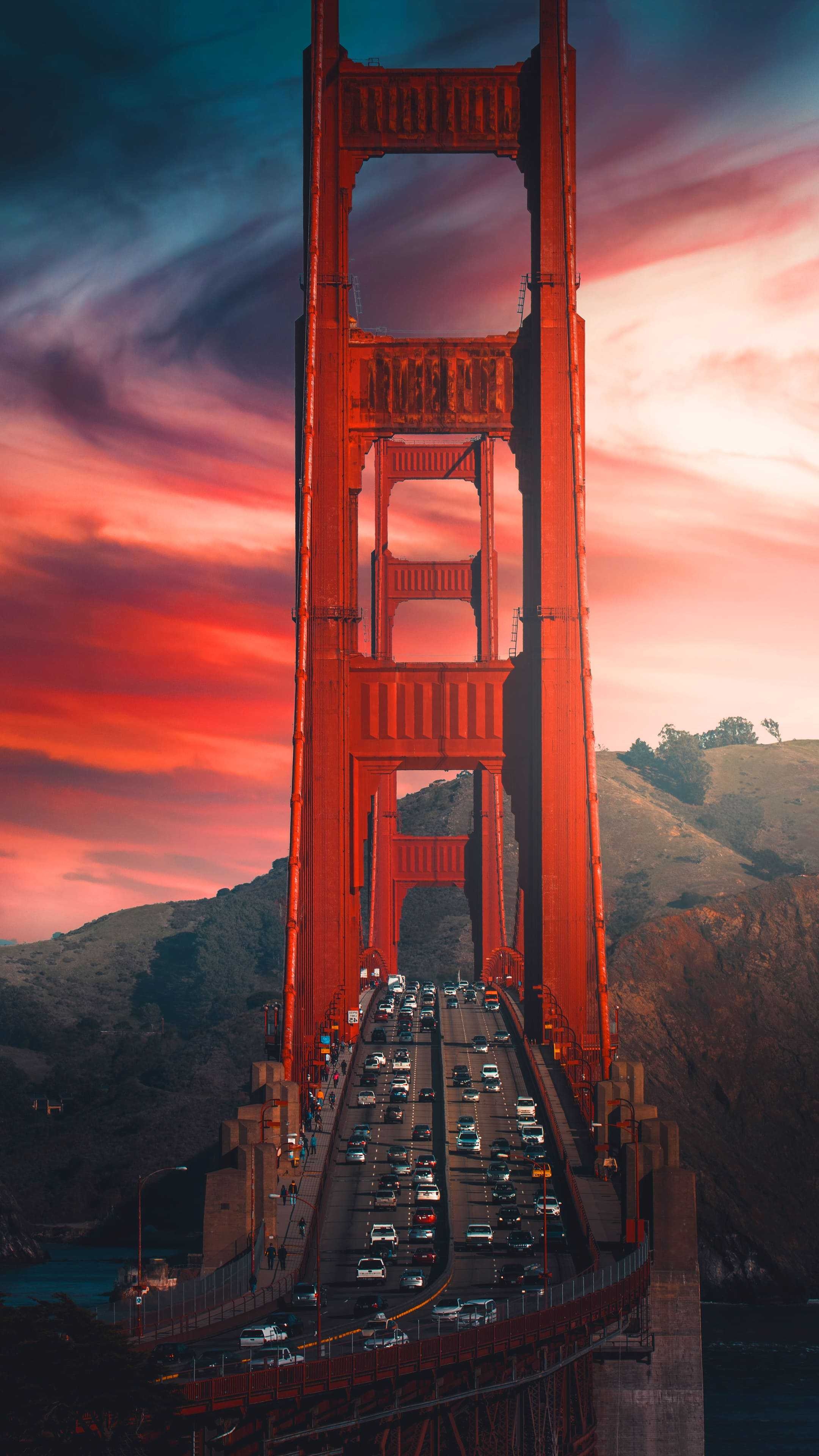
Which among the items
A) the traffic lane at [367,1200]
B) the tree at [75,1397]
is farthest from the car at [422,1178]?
the tree at [75,1397]

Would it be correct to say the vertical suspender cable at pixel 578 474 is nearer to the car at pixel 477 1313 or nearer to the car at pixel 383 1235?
the car at pixel 383 1235

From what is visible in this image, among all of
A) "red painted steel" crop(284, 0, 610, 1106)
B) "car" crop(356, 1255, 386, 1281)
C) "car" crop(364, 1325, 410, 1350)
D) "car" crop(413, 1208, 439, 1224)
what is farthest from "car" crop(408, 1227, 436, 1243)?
"car" crop(364, 1325, 410, 1350)

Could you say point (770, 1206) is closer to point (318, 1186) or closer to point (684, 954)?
point (684, 954)

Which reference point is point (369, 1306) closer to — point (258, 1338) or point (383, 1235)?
point (258, 1338)

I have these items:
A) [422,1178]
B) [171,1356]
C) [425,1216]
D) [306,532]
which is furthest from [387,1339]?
[306,532]

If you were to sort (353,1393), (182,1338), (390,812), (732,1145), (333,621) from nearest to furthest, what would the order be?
(353,1393), (182,1338), (333,621), (390,812), (732,1145)

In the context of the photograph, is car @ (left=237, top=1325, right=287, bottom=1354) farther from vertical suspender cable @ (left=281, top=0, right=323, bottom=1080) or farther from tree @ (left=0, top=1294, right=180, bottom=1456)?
vertical suspender cable @ (left=281, top=0, right=323, bottom=1080)

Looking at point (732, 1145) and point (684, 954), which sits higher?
point (684, 954)

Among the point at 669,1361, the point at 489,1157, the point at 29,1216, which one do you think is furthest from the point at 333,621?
the point at 29,1216
